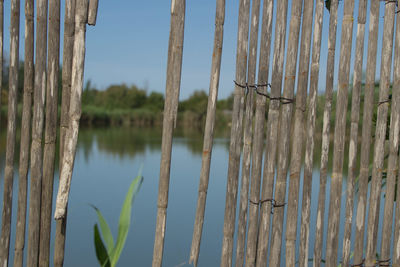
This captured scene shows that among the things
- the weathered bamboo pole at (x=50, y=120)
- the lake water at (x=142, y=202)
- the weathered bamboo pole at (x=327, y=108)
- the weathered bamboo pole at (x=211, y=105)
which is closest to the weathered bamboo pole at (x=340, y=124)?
the weathered bamboo pole at (x=327, y=108)

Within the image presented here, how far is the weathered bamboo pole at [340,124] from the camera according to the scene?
169 cm

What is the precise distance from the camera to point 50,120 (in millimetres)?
1460

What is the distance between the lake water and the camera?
4047 millimetres

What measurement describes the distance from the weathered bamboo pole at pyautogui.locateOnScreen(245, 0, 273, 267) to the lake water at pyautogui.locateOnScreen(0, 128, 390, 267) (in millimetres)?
414

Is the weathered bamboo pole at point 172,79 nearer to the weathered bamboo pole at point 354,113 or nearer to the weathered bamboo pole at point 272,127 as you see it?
the weathered bamboo pole at point 272,127

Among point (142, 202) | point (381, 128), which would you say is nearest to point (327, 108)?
point (381, 128)

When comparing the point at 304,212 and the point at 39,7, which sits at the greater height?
the point at 39,7

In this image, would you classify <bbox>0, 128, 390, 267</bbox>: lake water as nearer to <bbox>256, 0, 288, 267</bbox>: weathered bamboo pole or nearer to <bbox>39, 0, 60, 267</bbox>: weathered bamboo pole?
<bbox>39, 0, 60, 267</bbox>: weathered bamboo pole

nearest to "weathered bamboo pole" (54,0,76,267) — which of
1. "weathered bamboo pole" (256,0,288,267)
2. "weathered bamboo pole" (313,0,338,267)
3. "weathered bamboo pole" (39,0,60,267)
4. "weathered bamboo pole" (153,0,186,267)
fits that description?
"weathered bamboo pole" (39,0,60,267)

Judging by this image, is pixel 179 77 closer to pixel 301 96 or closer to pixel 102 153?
pixel 301 96

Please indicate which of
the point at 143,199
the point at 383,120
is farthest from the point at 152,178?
the point at 383,120

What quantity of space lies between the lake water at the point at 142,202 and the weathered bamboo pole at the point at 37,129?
181 mm

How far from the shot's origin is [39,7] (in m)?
1.47

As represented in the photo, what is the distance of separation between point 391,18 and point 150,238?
3.32m
